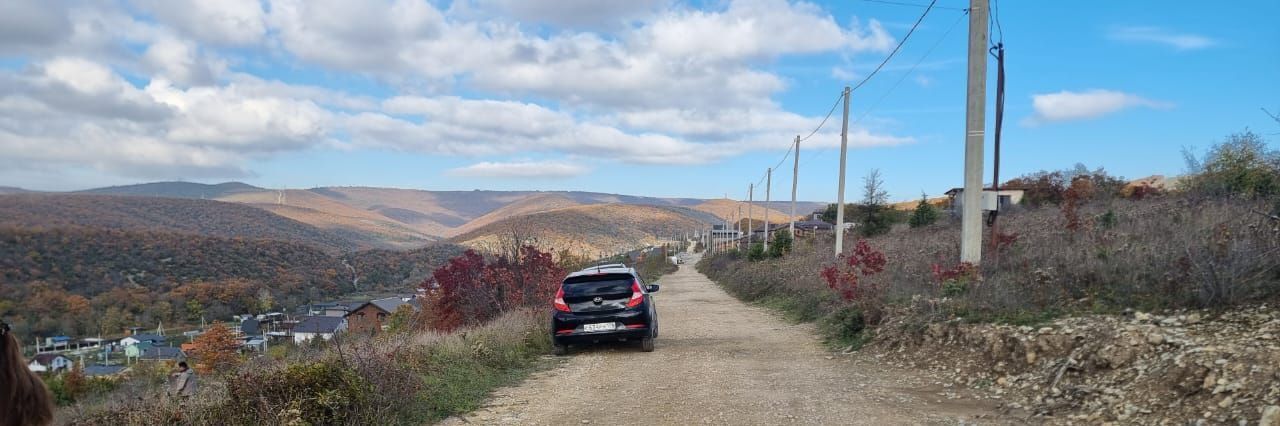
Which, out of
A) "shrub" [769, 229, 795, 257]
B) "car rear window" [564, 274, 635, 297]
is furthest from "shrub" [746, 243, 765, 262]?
"car rear window" [564, 274, 635, 297]

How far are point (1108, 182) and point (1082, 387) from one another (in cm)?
3570

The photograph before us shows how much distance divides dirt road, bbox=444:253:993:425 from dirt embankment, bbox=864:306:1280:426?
54 centimetres

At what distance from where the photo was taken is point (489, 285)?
58.7ft

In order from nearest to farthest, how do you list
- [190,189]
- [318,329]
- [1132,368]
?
[1132,368] < [318,329] < [190,189]

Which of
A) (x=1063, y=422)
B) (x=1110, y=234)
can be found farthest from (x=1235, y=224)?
(x=1063, y=422)

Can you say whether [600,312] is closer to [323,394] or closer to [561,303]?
[561,303]

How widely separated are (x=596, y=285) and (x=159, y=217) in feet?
270

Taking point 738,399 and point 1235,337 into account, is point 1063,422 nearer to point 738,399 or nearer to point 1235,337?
point 1235,337

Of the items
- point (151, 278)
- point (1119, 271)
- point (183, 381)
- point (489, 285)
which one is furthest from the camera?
point (151, 278)

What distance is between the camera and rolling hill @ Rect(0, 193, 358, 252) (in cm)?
5897

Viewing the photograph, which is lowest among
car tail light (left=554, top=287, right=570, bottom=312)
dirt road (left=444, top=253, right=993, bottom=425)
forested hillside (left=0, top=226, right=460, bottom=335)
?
forested hillside (left=0, top=226, right=460, bottom=335)

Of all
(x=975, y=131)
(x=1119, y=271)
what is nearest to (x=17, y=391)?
(x=1119, y=271)

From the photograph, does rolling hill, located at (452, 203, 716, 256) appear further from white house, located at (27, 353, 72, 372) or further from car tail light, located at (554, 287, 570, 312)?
car tail light, located at (554, 287, 570, 312)

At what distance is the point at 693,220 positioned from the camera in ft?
495
